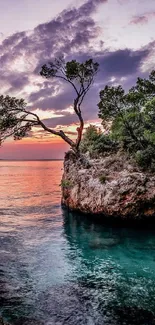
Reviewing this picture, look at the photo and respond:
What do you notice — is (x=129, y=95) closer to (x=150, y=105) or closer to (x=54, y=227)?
(x=150, y=105)

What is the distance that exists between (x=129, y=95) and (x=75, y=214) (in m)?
13.0

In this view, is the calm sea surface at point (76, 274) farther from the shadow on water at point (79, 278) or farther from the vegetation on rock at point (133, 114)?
the vegetation on rock at point (133, 114)

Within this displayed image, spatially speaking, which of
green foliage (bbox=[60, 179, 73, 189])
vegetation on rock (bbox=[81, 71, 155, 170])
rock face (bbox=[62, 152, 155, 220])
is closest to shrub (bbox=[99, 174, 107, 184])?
rock face (bbox=[62, 152, 155, 220])

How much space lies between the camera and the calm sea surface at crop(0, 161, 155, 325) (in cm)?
1062

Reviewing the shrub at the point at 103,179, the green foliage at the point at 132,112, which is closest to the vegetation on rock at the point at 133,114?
the green foliage at the point at 132,112

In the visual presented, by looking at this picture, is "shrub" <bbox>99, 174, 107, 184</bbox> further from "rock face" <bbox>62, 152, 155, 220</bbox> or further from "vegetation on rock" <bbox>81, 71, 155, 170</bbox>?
"vegetation on rock" <bbox>81, 71, 155, 170</bbox>

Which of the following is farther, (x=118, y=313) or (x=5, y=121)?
(x=5, y=121)

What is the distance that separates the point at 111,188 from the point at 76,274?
1151 centimetres

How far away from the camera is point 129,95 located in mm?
25672

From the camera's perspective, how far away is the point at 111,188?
25.0 m

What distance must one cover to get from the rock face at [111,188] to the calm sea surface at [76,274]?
1.86 metres

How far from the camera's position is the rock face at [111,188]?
23859 mm

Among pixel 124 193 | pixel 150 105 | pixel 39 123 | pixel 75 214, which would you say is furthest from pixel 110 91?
pixel 75 214

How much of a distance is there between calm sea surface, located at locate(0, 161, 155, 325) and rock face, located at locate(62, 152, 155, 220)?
186cm
